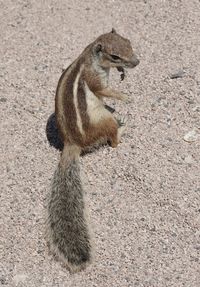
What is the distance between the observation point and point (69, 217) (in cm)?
401

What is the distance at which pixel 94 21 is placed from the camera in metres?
5.58

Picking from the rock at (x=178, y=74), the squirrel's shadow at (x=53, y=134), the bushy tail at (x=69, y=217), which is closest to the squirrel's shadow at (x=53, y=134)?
the squirrel's shadow at (x=53, y=134)

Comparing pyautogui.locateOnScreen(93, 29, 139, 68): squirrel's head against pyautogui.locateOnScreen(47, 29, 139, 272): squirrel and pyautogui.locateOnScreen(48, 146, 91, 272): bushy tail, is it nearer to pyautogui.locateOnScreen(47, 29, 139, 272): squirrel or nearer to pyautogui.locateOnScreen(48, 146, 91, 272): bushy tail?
pyautogui.locateOnScreen(47, 29, 139, 272): squirrel

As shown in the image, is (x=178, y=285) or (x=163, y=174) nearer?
(x=178, y=285)

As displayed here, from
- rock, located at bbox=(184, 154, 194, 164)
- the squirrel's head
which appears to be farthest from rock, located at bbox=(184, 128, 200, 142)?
the squirrel's head

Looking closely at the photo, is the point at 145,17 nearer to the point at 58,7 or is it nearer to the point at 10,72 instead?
the point at 58,7

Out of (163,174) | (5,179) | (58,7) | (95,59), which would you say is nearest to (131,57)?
(95,59)

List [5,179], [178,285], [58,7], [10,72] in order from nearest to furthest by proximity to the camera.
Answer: [178,285] → [5,179] → [10,72] → [58,7]

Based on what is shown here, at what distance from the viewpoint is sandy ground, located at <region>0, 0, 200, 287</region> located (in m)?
3.97

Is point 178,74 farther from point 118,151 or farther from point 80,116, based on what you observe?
point 80,116

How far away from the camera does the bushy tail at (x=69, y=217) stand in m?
3.86

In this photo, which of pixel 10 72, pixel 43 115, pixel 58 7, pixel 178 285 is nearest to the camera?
pixel 178 285

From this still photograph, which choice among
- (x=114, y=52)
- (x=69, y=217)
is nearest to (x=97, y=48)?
(x=114, y=52)

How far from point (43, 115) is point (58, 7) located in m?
1.35
